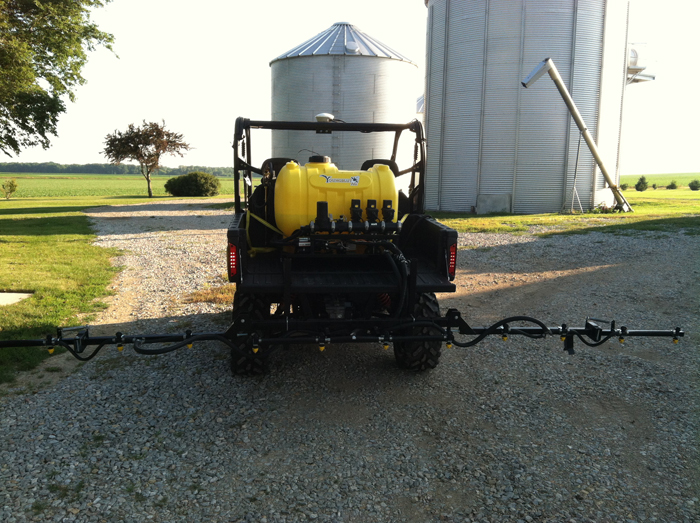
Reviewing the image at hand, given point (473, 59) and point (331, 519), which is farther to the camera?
point (473, 59)

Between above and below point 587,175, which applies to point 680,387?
below

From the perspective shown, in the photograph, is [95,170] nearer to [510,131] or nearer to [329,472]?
[510,131]

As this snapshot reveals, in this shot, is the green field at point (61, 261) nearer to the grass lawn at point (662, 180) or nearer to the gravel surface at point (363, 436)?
the gravel surface at point (363, 436)

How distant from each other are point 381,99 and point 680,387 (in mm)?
21716

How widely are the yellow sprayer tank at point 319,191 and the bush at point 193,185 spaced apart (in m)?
41.2

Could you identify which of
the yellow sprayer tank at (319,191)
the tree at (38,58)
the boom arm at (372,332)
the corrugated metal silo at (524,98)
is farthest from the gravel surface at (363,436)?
the corrugated metal silo at (524,98)

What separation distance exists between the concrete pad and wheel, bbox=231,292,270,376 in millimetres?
5096

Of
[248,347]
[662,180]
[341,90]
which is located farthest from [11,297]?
[662,180]

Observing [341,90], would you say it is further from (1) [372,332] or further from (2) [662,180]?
(2) [662,180]

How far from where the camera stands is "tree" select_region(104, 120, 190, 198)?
43406mm

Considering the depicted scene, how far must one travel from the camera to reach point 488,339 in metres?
6.91

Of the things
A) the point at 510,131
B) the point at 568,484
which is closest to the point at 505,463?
the point at 568,484

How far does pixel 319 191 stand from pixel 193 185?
137 ft

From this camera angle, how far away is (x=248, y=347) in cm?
464
